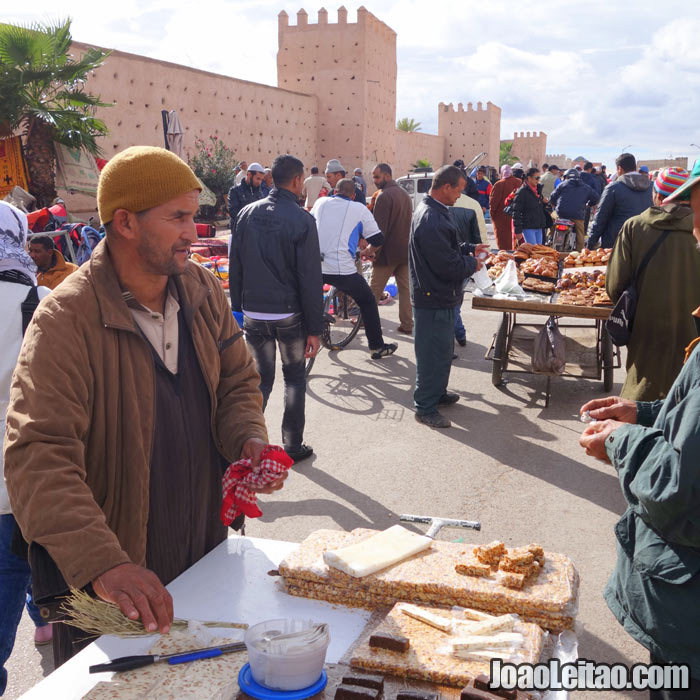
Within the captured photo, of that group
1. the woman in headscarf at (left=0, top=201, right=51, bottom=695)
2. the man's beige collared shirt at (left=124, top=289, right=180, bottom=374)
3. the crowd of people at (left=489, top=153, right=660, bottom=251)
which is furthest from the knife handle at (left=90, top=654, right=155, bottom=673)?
the crowd of people at (left=489, top=153, right=660, bottom=251)

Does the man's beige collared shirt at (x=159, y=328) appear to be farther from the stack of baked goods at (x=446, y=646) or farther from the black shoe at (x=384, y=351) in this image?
the black shoe at (x=384, y=351)

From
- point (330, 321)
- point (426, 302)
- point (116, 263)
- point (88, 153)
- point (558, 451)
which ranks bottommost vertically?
point (558, 451)

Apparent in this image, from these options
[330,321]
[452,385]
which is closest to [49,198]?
[330,321]

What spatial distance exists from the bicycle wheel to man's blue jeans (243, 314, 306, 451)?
10.7ft

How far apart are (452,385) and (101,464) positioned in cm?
596

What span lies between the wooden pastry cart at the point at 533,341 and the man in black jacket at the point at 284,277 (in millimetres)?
2026

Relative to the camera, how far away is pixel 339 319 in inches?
408

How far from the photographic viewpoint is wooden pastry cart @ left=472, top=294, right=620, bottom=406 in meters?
6.47

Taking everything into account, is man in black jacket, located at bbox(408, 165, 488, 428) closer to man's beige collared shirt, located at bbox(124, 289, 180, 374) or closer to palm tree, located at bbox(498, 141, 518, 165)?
man's beige collared shirt, located at bbox(124, 289, 180, 374)

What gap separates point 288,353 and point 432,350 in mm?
1401

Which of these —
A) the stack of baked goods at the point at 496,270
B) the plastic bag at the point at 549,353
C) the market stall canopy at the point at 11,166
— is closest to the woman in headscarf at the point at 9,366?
the plastic bag at the point at 549,353

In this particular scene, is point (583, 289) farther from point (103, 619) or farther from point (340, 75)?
point (340, 75)

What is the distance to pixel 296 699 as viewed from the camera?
150 centimetres

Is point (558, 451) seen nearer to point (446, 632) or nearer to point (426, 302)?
point (426, 302)
